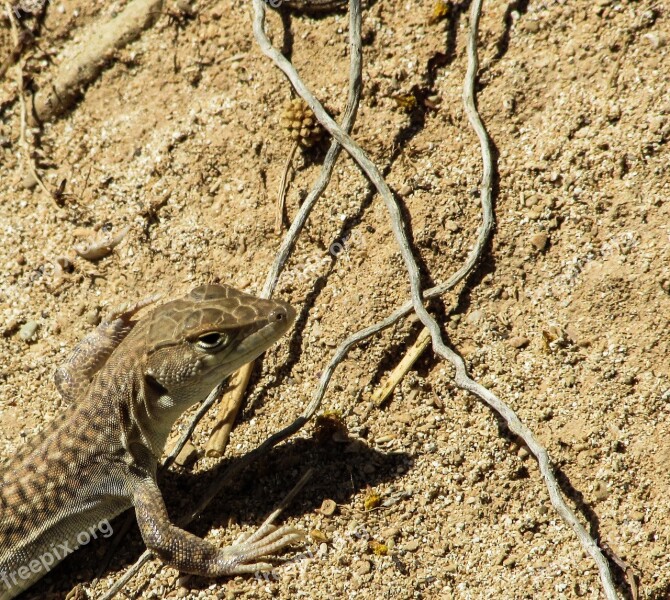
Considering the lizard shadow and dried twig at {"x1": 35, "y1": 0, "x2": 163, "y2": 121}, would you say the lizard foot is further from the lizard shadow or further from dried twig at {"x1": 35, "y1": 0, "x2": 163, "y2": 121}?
dried twig at {"x1": 35, "y1": 0, "x2": 163, "y2": 121}

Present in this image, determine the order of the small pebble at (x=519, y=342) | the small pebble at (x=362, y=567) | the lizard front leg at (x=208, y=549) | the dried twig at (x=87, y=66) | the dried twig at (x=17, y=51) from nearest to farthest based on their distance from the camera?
the small pebble at (x=362, y=567) → the lizard front leg at (x=208, y=549) → the small pebble at (x=519, y=342) → the dried twig at (x=87, y=66) → the dried twig at (x=17, y=51)

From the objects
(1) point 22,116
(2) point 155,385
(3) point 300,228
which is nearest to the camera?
(2) point 155,385

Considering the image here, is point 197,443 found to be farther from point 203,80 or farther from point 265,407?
point 203,80

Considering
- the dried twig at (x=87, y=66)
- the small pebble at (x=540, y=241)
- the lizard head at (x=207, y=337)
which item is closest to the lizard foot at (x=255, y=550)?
the lizard head at (x=207, y=337)

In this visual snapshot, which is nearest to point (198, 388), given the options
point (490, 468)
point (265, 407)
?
point (265, 407)

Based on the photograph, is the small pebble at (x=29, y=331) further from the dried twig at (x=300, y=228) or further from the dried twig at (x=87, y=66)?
the dried twig at (x=87, y=66)

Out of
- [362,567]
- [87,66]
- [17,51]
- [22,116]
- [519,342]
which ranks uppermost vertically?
[17,51]

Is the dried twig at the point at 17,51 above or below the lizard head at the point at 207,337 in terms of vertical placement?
above

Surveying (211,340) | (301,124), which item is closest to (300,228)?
(301,124)

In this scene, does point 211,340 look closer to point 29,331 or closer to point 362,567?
point 362,567
